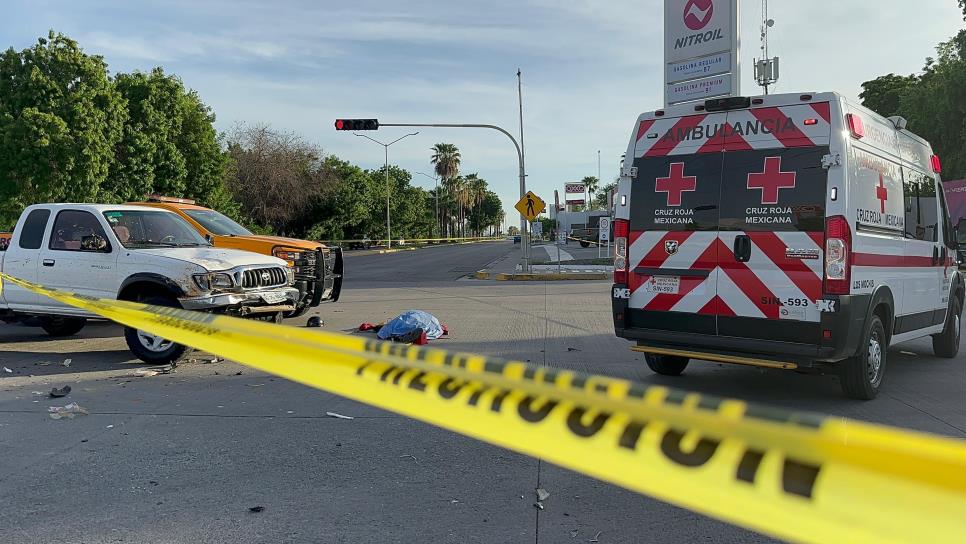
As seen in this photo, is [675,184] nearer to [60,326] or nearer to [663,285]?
[663,285]

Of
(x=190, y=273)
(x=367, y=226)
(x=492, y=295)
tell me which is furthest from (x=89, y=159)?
(x=367, y=226)

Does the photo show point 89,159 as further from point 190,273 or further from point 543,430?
point 543,430

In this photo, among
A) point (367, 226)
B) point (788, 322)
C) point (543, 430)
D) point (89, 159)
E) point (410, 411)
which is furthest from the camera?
point (367, 226)

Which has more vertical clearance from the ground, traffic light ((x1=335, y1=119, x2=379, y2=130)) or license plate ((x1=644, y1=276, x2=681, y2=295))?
traffic light ((x1=335, y1=119, x2=379, y2=130))

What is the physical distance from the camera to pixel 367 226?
61.8 meters

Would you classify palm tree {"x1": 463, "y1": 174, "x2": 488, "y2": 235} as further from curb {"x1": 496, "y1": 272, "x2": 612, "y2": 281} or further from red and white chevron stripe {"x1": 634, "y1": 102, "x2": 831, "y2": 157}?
red and white chevron stripe {"x1": 634, "y1": 102, "x2": 831, "y2": 157}

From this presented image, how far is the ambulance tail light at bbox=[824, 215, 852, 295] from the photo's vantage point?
17.9 feet

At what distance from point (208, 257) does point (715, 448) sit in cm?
763

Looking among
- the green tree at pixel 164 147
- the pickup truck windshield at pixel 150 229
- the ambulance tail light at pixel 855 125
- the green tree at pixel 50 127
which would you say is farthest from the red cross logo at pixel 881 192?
the green tree at pixel 164 147

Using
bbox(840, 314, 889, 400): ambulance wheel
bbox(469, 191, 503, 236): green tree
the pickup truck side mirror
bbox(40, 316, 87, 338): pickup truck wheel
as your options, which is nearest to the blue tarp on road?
the pickup truck side mirror

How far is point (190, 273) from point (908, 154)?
316 inches

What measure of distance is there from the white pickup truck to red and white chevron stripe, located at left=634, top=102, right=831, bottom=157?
4.74 m

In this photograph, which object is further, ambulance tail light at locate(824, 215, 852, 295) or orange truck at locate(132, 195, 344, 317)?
orange truck at locate(132, 195, 344, 317)

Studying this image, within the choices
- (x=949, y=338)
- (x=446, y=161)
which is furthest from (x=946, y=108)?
(x=446, y=161)
